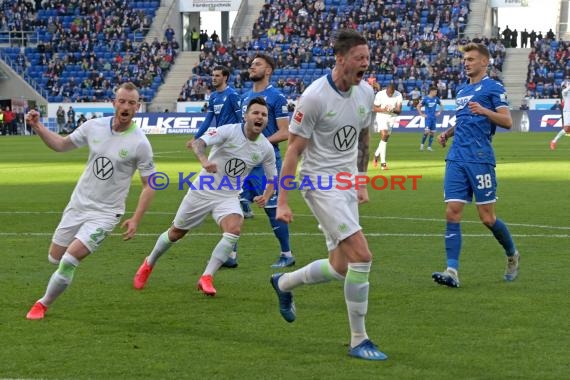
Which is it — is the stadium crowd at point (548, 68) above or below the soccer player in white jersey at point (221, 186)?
below

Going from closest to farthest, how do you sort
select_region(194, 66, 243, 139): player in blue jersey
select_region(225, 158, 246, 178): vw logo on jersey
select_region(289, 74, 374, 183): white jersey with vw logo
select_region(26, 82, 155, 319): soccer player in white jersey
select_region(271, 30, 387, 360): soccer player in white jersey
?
1. select_region(271, 30, 387, 360): soccer player in white jersey
2. select_region(289, 74, 374, 183): white jersey with vw logo
3. select_region(26, 82, 155, 319): soccer player in white jersey
4. select_region(225, 158, 246, 178): vw logo on jersey
5. select_region(194, 66, 243, 139): player in blue jersey

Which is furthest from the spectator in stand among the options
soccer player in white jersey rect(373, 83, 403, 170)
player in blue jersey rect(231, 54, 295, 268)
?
player in blue jersey rect(231, 54, 295, 268)

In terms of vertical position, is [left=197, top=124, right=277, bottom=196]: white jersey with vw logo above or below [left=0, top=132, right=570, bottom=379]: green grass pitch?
above

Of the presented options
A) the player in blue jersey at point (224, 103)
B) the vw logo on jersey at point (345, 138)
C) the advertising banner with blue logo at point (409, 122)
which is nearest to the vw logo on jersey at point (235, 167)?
the vw logo on jersey at point (345, 138)

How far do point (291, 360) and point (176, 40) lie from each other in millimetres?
62981

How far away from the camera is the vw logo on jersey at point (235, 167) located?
36.3 feet

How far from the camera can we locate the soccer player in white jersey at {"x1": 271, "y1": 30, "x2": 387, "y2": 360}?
769cm

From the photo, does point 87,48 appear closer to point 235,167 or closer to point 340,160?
point 235,167

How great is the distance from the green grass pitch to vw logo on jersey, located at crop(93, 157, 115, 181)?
119 cm

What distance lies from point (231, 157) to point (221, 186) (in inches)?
15.4

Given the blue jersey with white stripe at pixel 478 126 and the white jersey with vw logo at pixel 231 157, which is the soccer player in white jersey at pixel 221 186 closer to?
the white jersey with vw logo at pixel 231 157

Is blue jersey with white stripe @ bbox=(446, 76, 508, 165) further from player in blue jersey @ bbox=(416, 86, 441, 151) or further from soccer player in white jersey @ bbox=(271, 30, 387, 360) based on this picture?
player in blue jersey @ bbox=(416, 86, 441, 151)

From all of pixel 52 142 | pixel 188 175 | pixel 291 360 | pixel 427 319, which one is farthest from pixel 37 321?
pixel 188 175

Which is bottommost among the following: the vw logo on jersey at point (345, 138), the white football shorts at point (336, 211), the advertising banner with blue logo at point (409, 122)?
the advertising banner with blue logo at point (409, 122)
